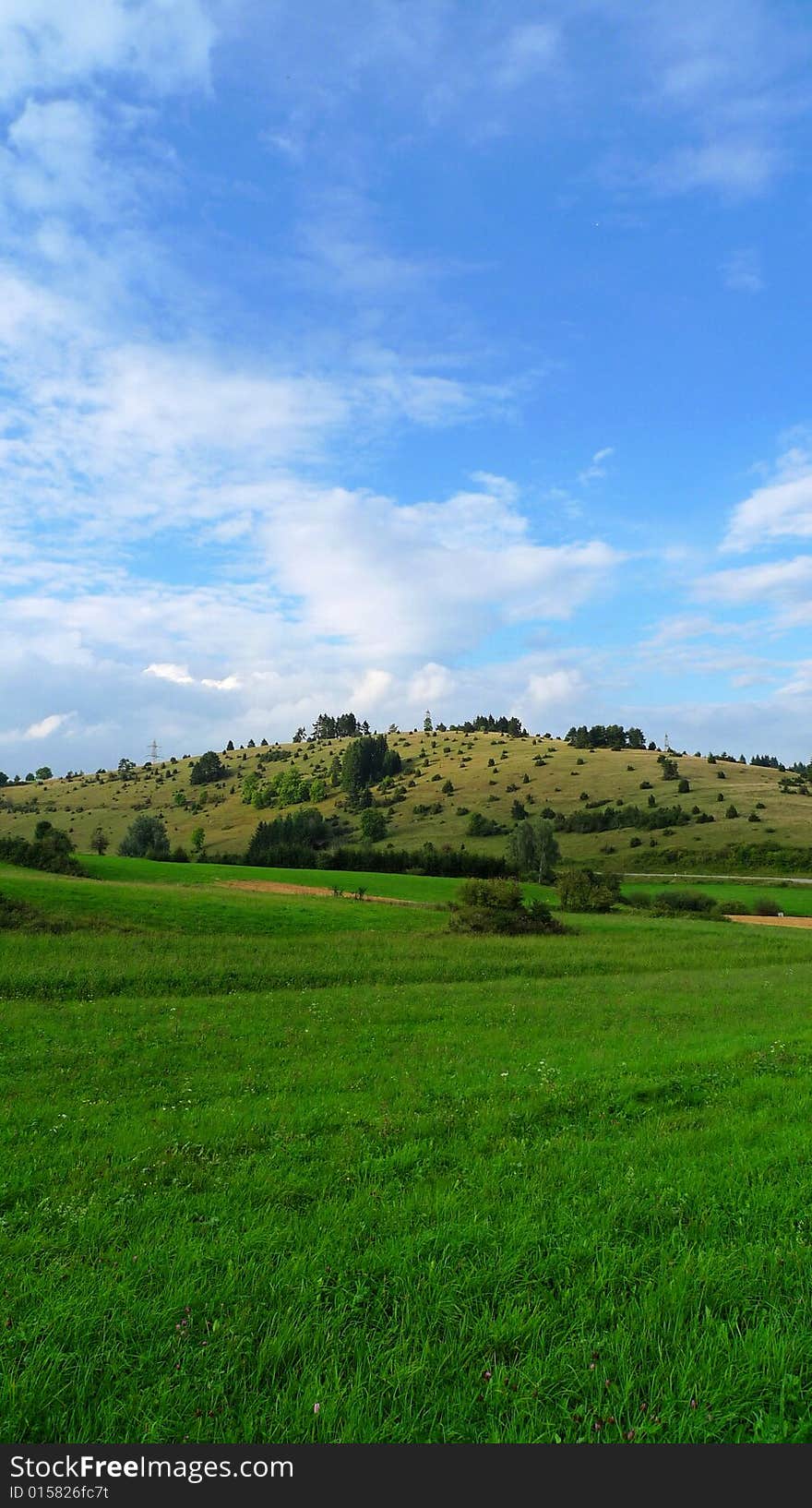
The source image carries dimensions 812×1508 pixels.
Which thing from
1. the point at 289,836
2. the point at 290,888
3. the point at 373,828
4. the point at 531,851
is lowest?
the point at 290,888

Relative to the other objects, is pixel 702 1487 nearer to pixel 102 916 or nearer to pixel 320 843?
pixel 102 916

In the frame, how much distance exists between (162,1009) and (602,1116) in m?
14.1

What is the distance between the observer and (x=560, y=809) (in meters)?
149

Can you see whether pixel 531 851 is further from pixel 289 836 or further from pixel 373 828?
pixel 289 836

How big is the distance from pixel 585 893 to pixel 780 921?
63.5ft

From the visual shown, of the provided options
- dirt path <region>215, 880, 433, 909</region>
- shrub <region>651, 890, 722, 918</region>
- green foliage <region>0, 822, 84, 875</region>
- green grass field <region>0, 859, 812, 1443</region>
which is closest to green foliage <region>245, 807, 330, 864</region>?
dirt path <region>215, 880, 433, 909</region>

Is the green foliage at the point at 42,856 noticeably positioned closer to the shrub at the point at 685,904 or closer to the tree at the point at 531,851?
the shrub at the point at 685,904

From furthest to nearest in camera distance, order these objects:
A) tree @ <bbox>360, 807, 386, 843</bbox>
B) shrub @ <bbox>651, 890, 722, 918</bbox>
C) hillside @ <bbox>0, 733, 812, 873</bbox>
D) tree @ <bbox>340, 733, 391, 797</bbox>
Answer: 1. tree @ <bbox>340, 733, 391, 797</bbox>
2. tree @ <bbox>360, 807, 386, 843</bbox>
3. hillside @ <bbox>0, 733, 812, 873</bbox>
4. shrub @ <bbox>651, 890, 722, 918</bbox>

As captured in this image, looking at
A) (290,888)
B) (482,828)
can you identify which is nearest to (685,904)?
(290,888)

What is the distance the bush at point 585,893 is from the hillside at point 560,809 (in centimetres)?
4538

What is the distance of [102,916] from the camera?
39562 millimetres

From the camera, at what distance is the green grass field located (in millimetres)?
4832

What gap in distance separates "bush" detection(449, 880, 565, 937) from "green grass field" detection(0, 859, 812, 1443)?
28623 mm

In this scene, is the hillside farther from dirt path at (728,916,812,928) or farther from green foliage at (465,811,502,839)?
dirt path at (728,916,812,928)
